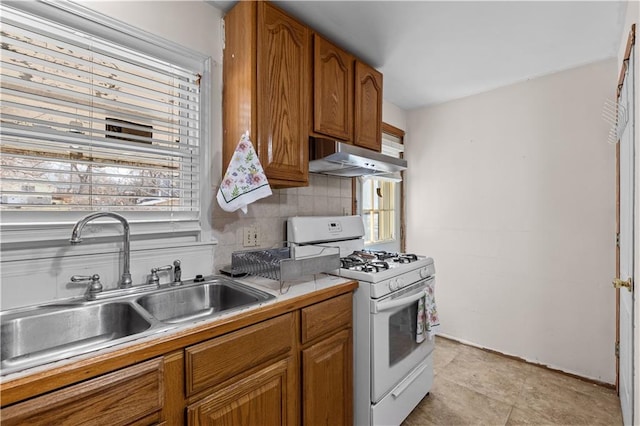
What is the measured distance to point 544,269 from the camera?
2.44 meters

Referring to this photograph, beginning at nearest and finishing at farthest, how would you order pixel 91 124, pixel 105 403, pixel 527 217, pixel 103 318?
pixel 105 403 < pixel 103 318 < pixel 91 124 < pixel 527 217

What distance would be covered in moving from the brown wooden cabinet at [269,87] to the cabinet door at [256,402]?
3.09 ft

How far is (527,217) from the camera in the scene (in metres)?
2.52

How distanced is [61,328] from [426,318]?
1.83 meters

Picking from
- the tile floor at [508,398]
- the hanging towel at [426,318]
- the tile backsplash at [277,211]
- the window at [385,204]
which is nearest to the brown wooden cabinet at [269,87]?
the tile backsplash at [277,211]

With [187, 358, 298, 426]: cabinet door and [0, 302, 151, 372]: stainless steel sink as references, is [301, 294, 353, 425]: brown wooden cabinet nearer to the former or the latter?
[187, 358, 298, 426]: cabinet door

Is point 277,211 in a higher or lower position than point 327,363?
higher

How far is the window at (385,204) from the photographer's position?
299cm

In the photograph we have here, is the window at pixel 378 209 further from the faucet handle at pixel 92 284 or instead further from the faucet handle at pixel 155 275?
the faucet handle at pixel 92 284

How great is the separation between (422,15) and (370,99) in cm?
64

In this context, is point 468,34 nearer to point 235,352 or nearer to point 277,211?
point 277,211

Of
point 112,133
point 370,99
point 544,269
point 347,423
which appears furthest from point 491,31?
point 347,423

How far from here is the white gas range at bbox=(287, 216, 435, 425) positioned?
1.55m

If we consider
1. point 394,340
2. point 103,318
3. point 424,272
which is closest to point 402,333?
point 394,340
